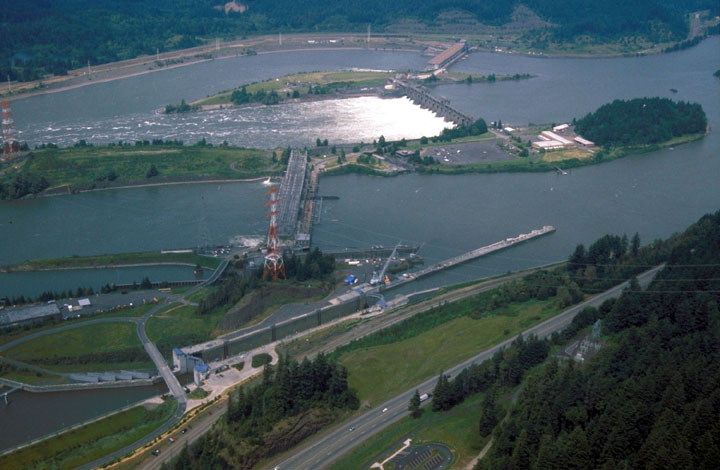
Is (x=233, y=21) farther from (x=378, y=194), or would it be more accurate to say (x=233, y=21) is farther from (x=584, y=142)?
(x=378, y=194)

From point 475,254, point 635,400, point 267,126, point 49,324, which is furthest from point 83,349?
point 267,126

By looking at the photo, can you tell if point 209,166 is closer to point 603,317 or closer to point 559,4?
point 603,317

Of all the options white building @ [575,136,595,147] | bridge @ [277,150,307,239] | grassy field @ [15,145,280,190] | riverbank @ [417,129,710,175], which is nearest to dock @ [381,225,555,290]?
bridge @ [277,150,307,239]

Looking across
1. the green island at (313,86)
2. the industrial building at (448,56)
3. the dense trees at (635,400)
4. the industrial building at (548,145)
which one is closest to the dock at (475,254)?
the dense trees at (635,400)

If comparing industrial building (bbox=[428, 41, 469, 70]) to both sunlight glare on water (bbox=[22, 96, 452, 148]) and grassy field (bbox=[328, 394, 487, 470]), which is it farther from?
grassy field (bbox=[328, 394, 487, 470])

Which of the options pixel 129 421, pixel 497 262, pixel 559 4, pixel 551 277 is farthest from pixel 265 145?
pixel 559 4

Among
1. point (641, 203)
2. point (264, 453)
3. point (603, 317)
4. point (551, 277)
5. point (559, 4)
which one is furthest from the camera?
point (559, 4)
